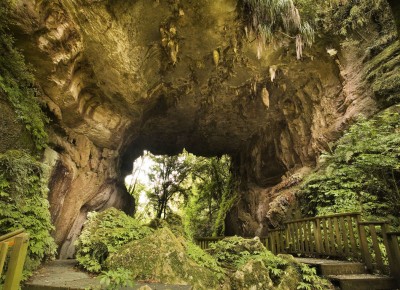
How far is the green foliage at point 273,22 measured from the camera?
7706 mm

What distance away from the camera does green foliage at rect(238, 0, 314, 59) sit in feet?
25.3

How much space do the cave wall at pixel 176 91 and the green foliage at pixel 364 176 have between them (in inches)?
50.1

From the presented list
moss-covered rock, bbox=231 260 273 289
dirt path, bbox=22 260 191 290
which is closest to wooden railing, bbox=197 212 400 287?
moss-covered rock, bbox=231 260 273 289

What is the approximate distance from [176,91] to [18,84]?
5256 millimetres

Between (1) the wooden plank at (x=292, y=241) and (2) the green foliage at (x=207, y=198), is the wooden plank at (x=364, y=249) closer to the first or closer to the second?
(1) the wooden plank at (x=292, y=241)

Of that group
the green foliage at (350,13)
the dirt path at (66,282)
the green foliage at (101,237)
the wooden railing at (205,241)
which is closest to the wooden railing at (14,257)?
the dirt path at (66,282)

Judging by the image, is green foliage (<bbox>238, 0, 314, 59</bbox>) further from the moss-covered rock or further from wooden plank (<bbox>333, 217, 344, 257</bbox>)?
the moss-covered rock

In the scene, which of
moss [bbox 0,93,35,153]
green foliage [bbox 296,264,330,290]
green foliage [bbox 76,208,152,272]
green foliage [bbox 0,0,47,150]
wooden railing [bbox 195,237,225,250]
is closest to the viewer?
green foliage [bbox 296,264,330,290]

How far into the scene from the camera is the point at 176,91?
32.0 feet

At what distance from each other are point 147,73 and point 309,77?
243 inches

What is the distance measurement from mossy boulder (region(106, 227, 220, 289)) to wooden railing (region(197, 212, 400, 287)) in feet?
9.78

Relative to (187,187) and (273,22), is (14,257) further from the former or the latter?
(187,187)

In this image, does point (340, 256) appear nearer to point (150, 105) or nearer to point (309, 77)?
point (309, 77)

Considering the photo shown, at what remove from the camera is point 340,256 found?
5.38 metres
